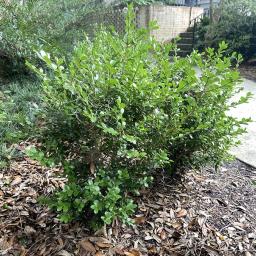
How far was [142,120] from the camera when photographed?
1.57 metres

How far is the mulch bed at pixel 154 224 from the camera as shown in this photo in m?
1.67

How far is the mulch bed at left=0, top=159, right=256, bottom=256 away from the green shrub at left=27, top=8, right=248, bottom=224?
0.66ft

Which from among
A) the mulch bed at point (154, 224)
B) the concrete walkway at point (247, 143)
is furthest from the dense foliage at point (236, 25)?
the mulch bed at point (154, 224)

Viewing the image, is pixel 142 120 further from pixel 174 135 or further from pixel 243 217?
pixel 243 217

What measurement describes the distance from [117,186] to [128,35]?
2.65 ft

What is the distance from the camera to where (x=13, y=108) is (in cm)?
332

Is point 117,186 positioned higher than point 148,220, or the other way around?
point 117,186

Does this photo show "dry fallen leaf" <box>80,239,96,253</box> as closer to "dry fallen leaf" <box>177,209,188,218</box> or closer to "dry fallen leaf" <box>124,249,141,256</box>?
"dry fallen leaf" <box>124,249,141,256</box>

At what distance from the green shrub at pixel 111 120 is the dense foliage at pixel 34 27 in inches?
84.1

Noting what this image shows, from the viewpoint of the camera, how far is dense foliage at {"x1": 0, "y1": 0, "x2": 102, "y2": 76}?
3.72m

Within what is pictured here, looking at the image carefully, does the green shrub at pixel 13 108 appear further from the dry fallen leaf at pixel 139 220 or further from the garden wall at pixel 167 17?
the garden wall at pixel 167 17

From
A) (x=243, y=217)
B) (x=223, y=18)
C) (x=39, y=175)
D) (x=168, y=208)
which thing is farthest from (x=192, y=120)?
(x=223, y=18)

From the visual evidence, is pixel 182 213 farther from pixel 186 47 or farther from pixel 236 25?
pixel 186 47

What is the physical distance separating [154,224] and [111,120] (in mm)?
818
